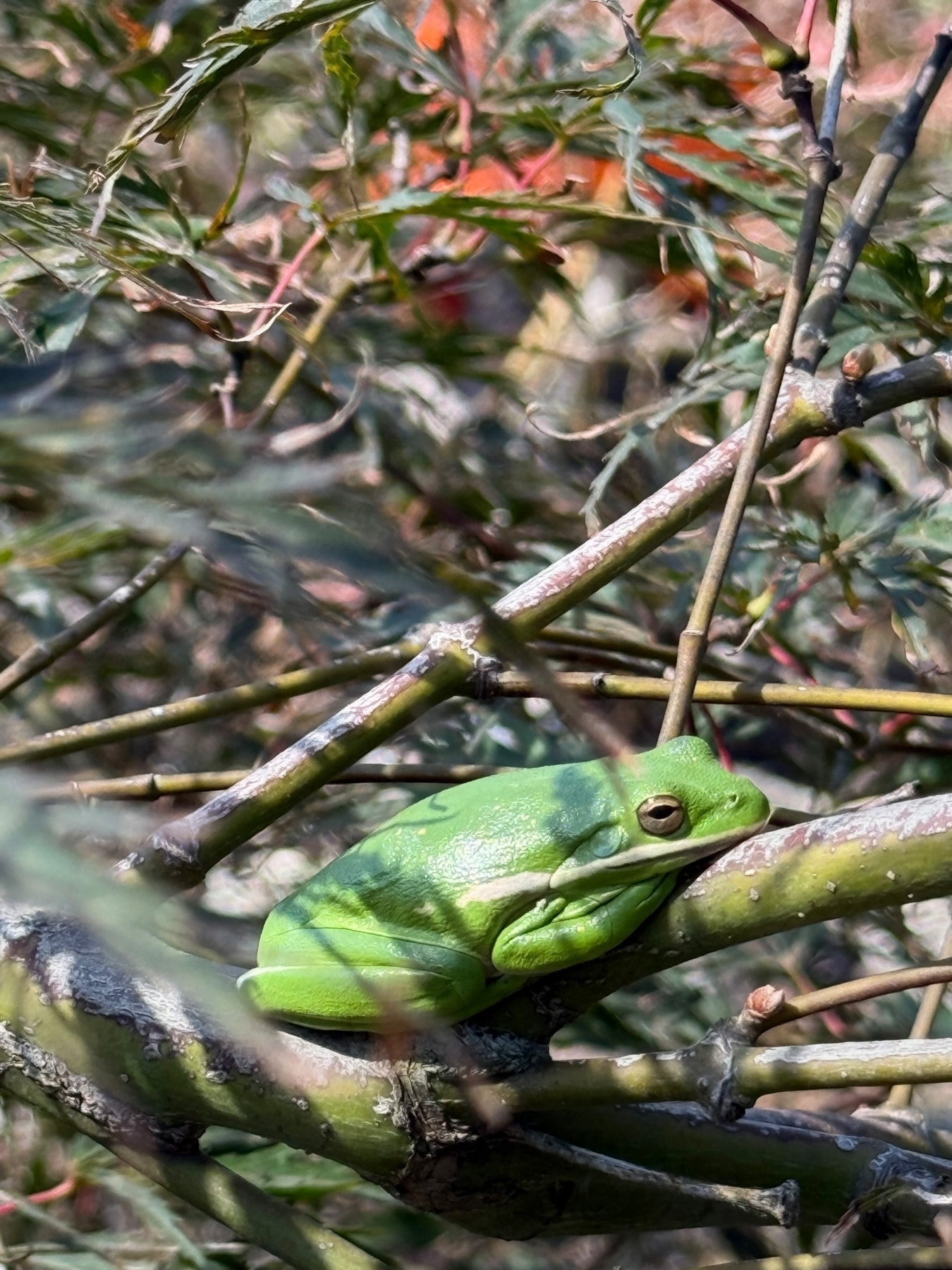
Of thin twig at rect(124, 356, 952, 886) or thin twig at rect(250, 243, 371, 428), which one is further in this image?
thin twig at rect(250, 243, 371, 428)

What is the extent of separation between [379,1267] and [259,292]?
3.68 feet

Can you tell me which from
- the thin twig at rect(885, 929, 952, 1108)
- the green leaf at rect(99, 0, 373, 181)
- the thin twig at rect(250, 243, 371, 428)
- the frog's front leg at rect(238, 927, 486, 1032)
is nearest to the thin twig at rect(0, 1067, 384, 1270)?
the frog's front leg at rect(238, 927, 486, 1032)

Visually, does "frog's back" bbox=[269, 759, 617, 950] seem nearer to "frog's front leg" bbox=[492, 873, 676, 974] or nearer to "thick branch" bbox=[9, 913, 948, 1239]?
"frog's front leg" bbox=[492, 873, 676, 974]

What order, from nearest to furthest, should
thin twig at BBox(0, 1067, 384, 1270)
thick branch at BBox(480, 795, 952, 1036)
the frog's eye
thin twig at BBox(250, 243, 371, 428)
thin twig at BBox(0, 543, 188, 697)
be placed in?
thick branch at BBox(480, 795, 952, 1036) < thin twig at BBox(0, 1067, 384, 1270) < the frog's eye < thin twig at BBox(0, 543, 188, 697) < thin twig at BBox(250, 243, 371, 428)

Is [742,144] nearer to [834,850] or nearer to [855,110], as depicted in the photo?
[834,850]

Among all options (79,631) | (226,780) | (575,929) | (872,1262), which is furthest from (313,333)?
(872,1262)

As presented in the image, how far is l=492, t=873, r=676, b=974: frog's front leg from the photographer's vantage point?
90 cm

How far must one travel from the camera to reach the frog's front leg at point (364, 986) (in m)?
0.93

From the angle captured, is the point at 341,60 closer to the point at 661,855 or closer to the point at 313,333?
the point at 313,333

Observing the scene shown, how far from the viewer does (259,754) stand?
1.77m

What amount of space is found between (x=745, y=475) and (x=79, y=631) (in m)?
0.72

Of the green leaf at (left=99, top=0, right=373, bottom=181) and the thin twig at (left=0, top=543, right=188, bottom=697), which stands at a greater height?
the green leaf at (left=99, top=0, right=373, bottom=181)

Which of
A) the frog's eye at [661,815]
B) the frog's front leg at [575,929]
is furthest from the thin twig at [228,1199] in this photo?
the frog's eye at [661,815]

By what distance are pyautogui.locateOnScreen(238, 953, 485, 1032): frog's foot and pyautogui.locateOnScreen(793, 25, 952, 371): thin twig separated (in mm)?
548
